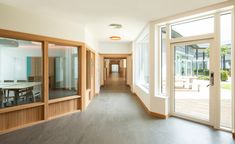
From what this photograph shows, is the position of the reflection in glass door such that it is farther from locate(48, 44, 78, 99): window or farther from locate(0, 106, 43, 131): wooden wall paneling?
locate(0, 106, 43, 131): wooden wall paneling

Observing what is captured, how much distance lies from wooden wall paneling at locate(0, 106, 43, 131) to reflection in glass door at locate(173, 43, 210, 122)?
3.73 m

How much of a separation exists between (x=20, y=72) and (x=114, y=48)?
20.6 ft

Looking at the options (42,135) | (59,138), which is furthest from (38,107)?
(59,138)

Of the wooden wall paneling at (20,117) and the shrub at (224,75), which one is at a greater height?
the shrub at (224,75)

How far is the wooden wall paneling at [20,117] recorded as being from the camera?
11.9 ft

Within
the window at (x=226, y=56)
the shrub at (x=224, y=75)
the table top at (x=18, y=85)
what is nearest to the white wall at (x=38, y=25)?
the table top at (x=18, y=85)

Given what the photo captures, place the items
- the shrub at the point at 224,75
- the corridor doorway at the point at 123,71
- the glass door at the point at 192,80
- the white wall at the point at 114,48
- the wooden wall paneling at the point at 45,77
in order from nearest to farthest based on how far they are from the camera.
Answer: the shrub at the point at 224,75
the glass door at the point at 192,80
the wooden wall paneling at the point at 45,77
the white wall at the point at 114,48
the corridor doorway at the point at 123,71

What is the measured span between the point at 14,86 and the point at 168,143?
376 centimetres

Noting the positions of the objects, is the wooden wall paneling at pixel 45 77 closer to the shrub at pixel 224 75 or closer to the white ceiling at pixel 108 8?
the white ceiling at pixel 108 8

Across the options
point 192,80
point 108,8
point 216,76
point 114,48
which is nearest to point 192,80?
point 192,80

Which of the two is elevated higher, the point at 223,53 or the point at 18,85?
the point at 223,53

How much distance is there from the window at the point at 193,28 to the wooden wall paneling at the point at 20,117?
4199 mm

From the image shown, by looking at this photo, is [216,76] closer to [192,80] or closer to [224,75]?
[224,75]

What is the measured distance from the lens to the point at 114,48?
393 inches
